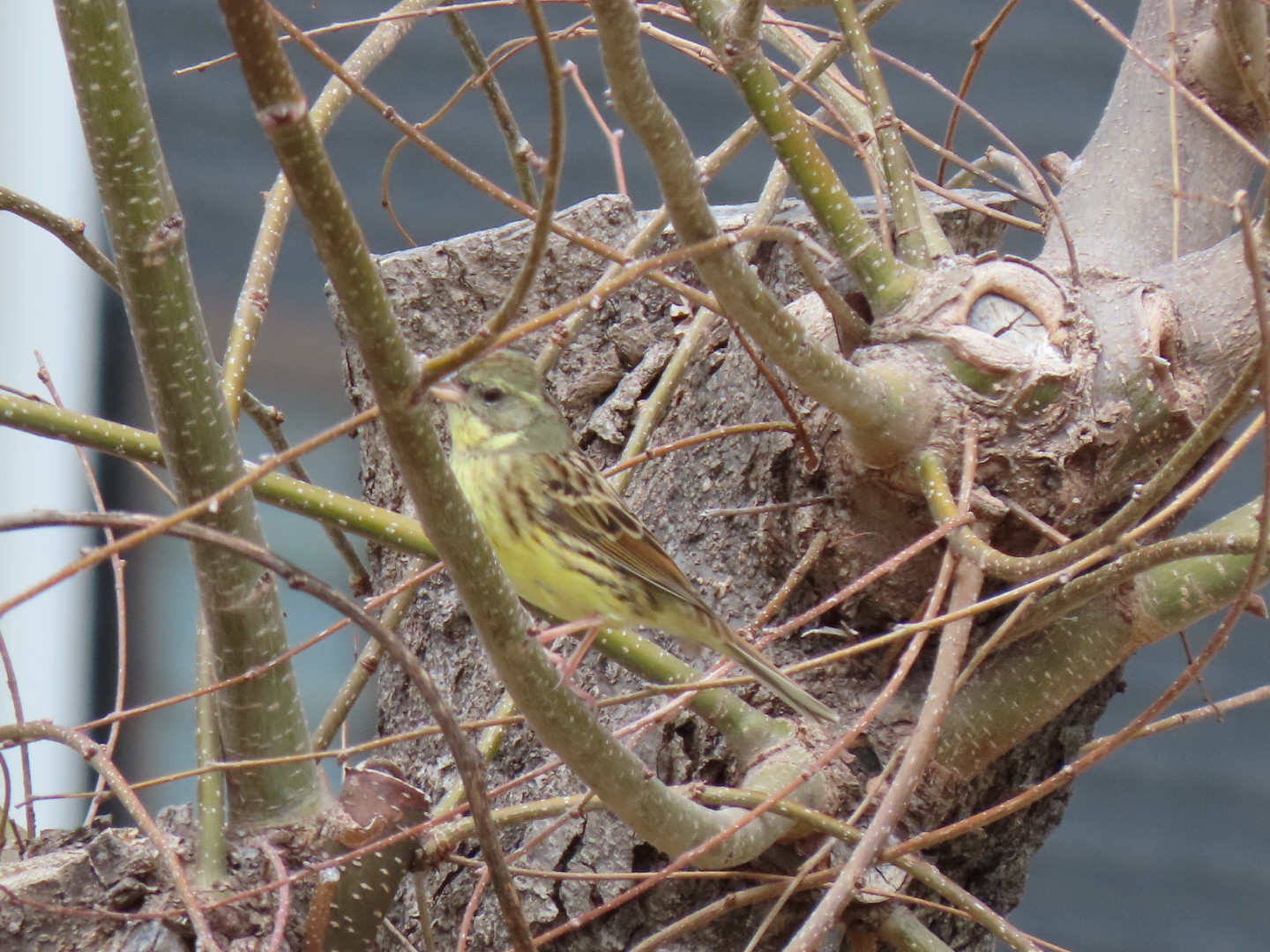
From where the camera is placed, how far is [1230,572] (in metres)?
2.00

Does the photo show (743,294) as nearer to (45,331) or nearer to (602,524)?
(602,524)

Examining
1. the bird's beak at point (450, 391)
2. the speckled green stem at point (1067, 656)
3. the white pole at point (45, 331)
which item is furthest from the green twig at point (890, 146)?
the white pole at point (45, 331)

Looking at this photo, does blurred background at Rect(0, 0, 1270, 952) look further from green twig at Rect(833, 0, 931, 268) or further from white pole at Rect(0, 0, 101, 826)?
green twig at Rect(833, 0, 931, 268)

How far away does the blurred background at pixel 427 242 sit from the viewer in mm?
4578

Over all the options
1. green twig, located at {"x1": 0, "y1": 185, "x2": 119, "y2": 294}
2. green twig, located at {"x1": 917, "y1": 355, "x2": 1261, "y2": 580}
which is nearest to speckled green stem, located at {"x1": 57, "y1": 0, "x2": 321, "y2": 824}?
green twig, located at {"x1": 0, "y1": 185, "x2": 119, "y2": 294}

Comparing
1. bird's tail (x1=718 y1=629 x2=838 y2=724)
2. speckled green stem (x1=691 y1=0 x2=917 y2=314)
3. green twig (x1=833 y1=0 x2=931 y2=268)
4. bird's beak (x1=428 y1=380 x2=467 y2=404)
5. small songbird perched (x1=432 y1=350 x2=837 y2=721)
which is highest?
green twig (x1=833 y1=0 x2=931 y2=268)

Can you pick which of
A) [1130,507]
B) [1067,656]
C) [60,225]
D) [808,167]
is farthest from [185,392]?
[1067,656]

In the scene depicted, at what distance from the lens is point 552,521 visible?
7.55 ft

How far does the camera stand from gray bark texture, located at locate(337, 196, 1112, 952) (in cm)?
230

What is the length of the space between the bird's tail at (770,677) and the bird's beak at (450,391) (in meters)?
0.69

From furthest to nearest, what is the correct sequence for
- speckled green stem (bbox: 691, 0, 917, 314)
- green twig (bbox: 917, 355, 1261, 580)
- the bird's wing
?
the bird's wing
speckled green stem (bbox: 691, 0, 917, 314)
green twig (bbox: 917, 355, 1261, 580)

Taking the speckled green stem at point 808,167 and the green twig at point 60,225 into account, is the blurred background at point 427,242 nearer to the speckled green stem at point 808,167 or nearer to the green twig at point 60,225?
the green twig at point 60,225

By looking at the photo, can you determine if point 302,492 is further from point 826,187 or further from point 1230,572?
point 1230,572

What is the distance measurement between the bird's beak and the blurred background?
226 cm
